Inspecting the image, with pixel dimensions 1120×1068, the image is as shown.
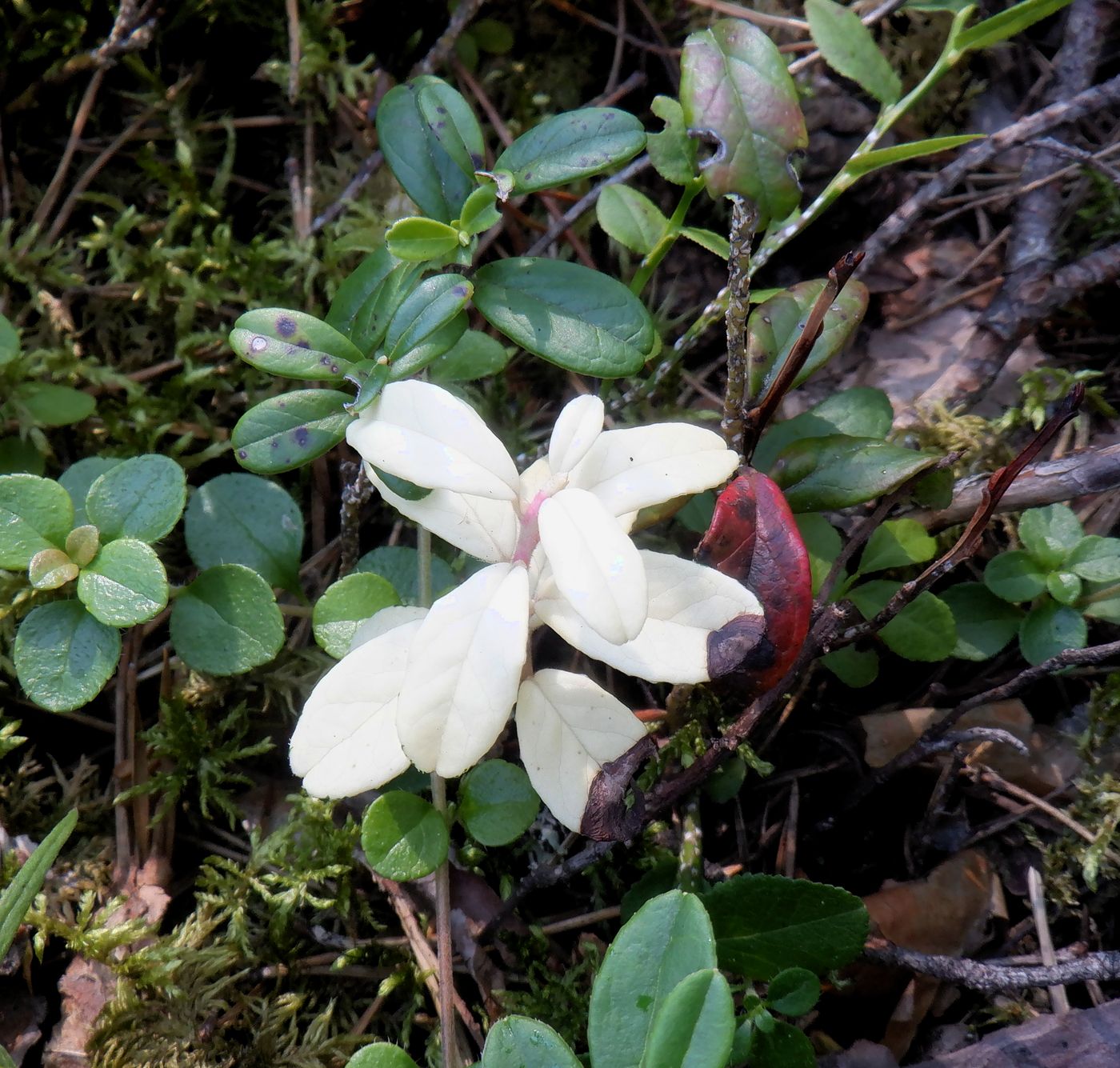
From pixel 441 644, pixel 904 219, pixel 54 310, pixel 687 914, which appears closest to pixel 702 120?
pixel 904 219

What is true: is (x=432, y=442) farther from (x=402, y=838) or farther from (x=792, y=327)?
(x=792, y=327)

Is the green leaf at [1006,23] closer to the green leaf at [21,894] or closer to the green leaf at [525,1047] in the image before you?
the green leaf at [525,1047]

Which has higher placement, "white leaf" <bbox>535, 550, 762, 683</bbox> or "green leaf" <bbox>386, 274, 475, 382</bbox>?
"green leaf" <bbox>386, 274, 475, 382</bbox>

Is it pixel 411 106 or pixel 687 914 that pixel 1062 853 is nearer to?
pixel 687 914

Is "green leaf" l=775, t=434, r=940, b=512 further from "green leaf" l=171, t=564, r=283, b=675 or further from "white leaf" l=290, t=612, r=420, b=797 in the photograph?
"green leaf" l=171, t=564, r=283, b=675

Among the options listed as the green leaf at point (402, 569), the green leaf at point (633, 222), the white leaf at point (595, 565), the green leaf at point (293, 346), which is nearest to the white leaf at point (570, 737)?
the white leaf at point (595, 565)

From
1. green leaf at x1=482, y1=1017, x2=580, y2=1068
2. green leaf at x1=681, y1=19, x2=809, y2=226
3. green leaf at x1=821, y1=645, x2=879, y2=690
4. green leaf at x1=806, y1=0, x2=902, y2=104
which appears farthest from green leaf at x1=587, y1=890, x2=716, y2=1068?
green leaf at x1=806, y1=0, x2=902, y2=104
